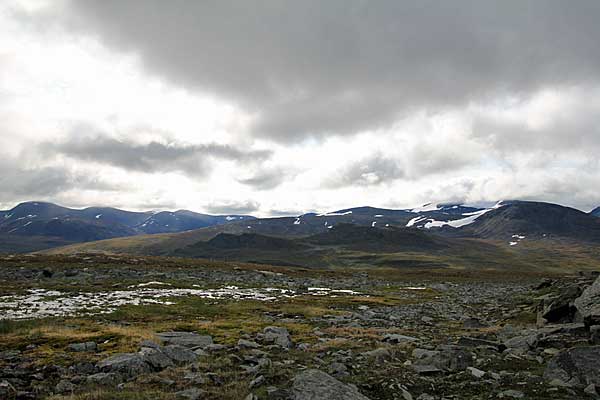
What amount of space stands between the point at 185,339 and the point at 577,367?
19939mm

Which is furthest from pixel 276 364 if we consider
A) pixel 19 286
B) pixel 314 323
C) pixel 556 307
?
pixel 19 286

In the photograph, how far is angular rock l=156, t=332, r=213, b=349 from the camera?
23.2 m

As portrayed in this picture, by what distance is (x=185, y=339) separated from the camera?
80.6ft

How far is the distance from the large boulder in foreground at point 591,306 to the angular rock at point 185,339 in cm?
2014

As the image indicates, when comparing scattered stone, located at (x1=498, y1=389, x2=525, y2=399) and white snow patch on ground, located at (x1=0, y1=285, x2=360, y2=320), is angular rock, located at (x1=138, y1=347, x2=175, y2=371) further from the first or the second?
white snow patch on ground, located at (x1=0, y1=285, x2=360, y2=320)

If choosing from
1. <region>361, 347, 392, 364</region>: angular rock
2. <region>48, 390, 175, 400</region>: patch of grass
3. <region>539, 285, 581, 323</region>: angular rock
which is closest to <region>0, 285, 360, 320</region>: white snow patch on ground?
<region>48, 390, 175, 400</region>: patch of grass

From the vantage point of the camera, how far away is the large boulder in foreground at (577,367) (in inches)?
497

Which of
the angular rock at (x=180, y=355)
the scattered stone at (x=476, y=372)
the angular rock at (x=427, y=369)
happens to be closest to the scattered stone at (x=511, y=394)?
the scattered stone at (x=476, y=372)

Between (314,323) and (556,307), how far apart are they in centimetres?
1888

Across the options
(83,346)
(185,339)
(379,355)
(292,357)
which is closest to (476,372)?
(379,355)

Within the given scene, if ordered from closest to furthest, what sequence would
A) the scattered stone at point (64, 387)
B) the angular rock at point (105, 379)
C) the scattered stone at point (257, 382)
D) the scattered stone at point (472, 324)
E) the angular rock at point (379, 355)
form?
1. the scattered stone at point (257, 382)
2. the scattered stone at point (64, 387)
3. the angular rock at point (105, 379)
4. the angular rock at point (379, 355)
5. the scattered stone at point (472, 324)

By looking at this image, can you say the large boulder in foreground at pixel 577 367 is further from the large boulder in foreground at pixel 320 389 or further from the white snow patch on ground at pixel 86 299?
the white snow patch on ground at pixel 86 299

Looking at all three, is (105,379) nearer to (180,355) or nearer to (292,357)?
(180,355)

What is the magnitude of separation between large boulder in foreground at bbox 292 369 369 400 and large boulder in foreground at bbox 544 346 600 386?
6.71 m
